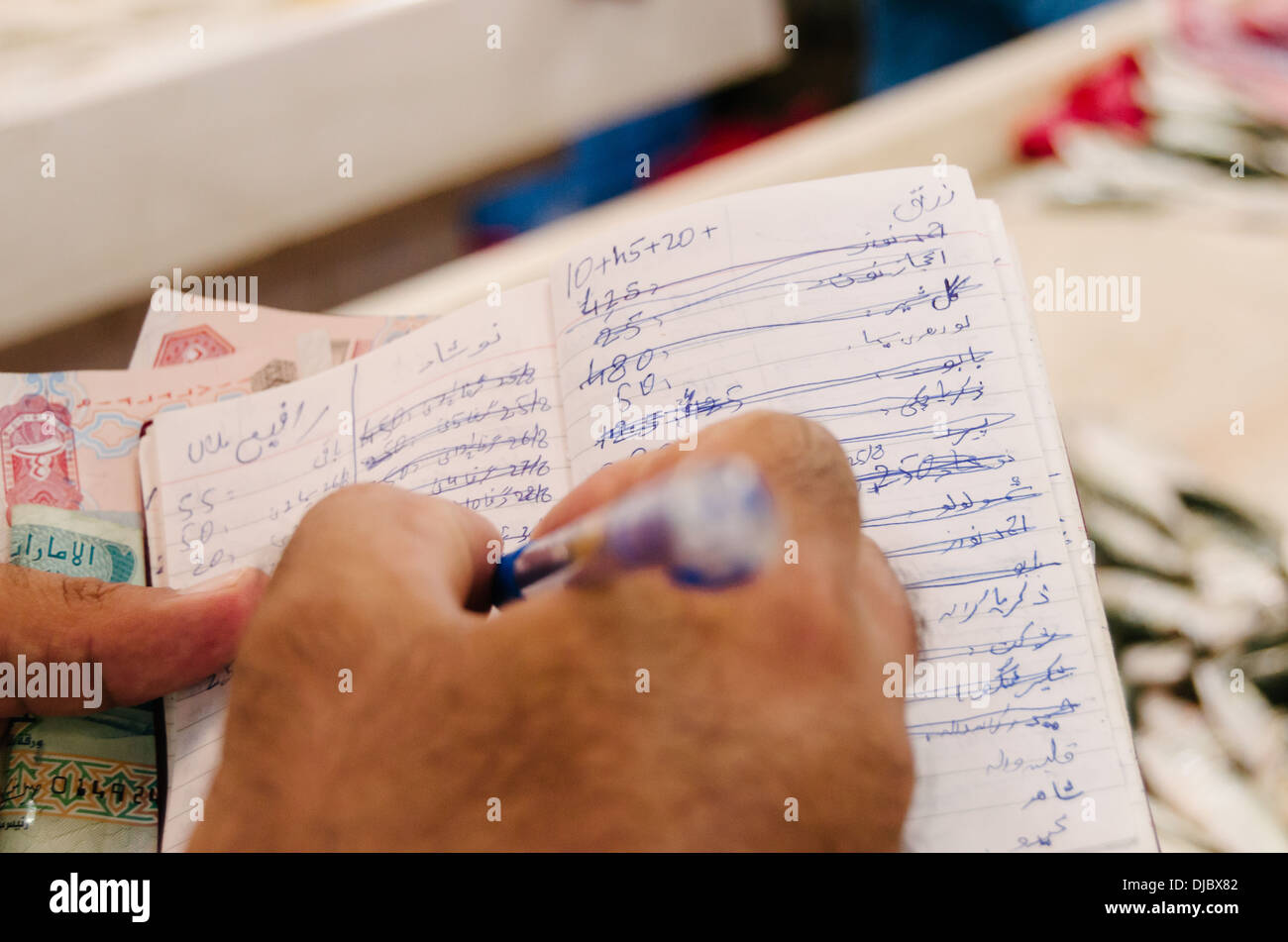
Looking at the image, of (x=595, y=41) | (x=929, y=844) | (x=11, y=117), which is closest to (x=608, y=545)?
(x=929, y=844)

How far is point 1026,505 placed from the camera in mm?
349

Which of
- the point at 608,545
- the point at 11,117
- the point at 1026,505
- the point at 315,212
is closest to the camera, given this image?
the point at 608,545

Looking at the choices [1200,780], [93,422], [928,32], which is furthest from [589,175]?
[1200,780]

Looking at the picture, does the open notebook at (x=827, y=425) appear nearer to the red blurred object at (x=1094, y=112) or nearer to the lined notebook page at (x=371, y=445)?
the lined notebook page at (x=371, y=445)

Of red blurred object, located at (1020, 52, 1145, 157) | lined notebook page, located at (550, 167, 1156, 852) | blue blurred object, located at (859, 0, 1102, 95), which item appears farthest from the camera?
blue blurred object, located at (859, 0, 1102, 95)

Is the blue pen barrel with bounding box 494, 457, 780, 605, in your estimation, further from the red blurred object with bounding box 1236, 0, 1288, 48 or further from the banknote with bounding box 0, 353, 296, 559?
the red blurred object with bounding box 1236, 0, 1288, 48

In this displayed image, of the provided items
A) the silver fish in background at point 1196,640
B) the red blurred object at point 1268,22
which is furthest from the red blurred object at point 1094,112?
the silver fish in background at point 1196,640

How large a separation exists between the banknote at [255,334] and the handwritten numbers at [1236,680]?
46 centimetres

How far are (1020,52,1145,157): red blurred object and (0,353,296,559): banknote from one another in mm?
697

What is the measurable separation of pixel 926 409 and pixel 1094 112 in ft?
2.13

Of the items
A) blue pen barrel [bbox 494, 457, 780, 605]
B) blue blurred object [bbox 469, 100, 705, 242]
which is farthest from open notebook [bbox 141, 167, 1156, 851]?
blue blurred object [bbox 469, 100, 705, 242]

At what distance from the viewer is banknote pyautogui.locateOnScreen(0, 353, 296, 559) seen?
1.34 feet

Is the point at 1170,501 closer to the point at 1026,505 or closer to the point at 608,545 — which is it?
the point at 1026,505

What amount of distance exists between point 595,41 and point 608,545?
3.22 feet
